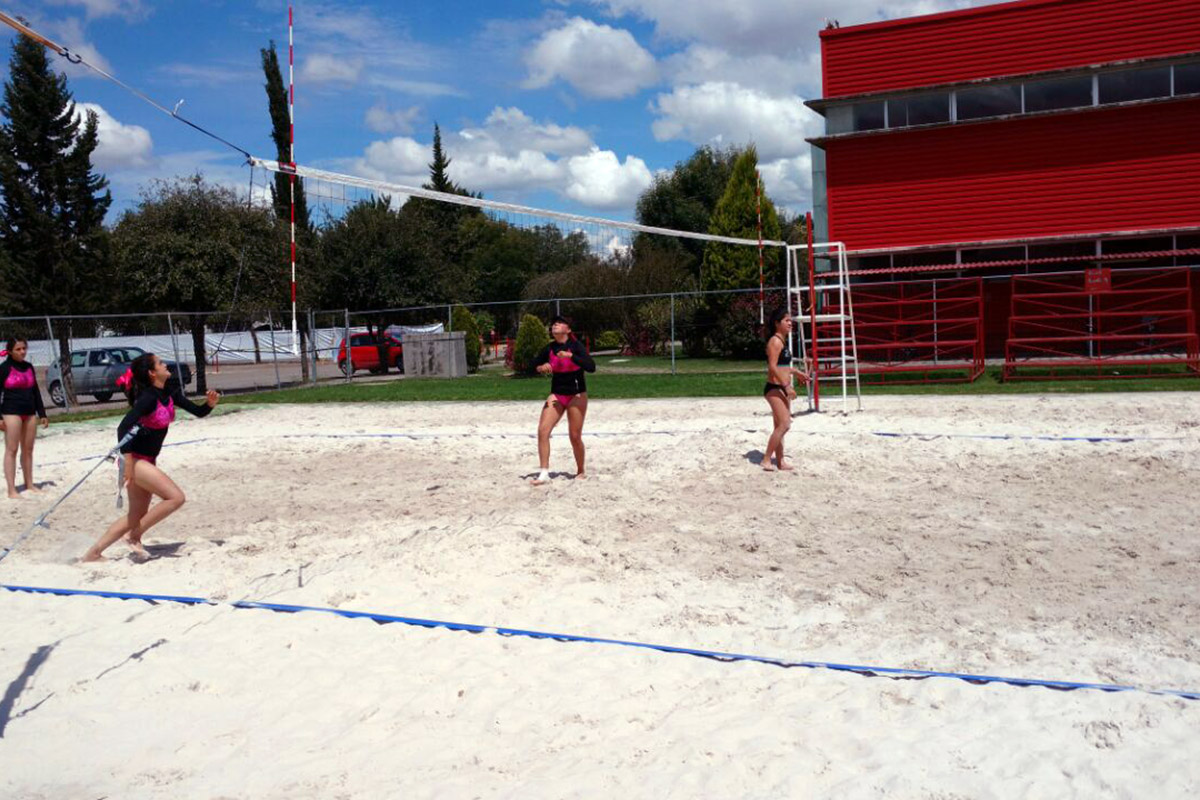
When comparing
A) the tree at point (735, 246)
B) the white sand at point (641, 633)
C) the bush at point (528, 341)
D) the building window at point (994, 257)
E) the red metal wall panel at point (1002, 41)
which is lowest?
the white sand at point (641, 633)

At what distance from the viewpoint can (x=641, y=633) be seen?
525 centimetres

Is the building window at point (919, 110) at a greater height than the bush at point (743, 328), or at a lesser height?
greater

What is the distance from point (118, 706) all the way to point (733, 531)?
4308 millimetres

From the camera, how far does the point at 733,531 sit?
7.32m

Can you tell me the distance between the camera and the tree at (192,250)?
2239 cm

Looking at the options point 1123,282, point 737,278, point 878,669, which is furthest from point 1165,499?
point 737,278

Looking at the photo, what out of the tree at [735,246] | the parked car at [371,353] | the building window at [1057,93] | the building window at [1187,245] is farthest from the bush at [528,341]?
the building window at [1187,245]

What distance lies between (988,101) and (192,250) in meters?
18.9

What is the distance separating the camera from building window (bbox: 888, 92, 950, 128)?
23141 mm

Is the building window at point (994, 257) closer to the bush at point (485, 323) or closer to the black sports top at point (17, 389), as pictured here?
the black sports top at point (17, 389)

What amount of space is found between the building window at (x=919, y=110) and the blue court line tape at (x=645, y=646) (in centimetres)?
2125

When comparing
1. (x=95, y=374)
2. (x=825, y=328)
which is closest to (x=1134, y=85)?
(x=825, y=328)

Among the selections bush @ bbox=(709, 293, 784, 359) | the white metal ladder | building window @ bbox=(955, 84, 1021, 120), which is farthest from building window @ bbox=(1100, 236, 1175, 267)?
bush @ bbox=(709, 293, 784, 359)

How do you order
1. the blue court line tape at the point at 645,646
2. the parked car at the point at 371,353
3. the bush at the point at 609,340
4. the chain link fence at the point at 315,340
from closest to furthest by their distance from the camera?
1. the blue court line tape at the point at 645,646
2. the chain link fence at the point at 315,340
3. the parked car at the point at 371,353
4. the bush at the point at 609,340
